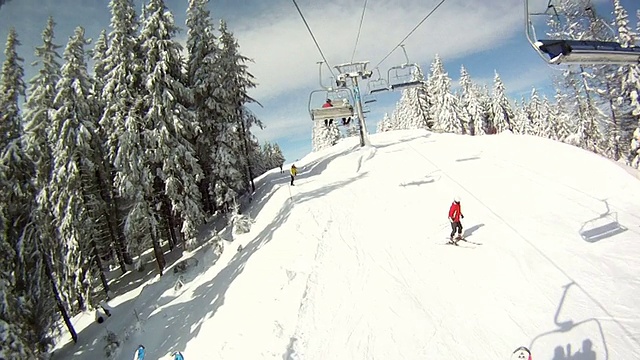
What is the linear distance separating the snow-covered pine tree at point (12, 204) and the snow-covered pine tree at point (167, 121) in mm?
6078

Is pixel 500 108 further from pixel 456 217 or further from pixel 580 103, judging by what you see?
pixel 456 217

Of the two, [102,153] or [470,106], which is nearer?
[102,153]

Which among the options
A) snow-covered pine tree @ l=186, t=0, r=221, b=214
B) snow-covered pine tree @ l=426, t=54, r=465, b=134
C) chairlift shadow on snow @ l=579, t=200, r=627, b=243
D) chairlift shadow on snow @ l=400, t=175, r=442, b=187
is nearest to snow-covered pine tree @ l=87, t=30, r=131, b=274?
snow-covered pine tree @ l=186, t=0, r=221, b=214

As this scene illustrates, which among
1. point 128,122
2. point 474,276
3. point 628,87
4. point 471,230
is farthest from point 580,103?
point 128,122

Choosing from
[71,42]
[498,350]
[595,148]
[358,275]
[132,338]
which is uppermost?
[71,42]

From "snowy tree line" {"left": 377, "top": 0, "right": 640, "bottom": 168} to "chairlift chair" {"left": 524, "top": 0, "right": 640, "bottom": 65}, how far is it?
108cm

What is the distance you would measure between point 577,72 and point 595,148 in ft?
29.2

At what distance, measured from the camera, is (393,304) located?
9508mm

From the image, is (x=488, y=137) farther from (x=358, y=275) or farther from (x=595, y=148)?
(x=358, y=275)

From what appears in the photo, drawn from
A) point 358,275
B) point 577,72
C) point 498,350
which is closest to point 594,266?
point 498,350

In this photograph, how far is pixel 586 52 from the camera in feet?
23.0

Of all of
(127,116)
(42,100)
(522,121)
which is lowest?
(522,121)

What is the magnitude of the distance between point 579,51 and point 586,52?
0.25m

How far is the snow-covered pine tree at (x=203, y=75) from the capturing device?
2384 cm
